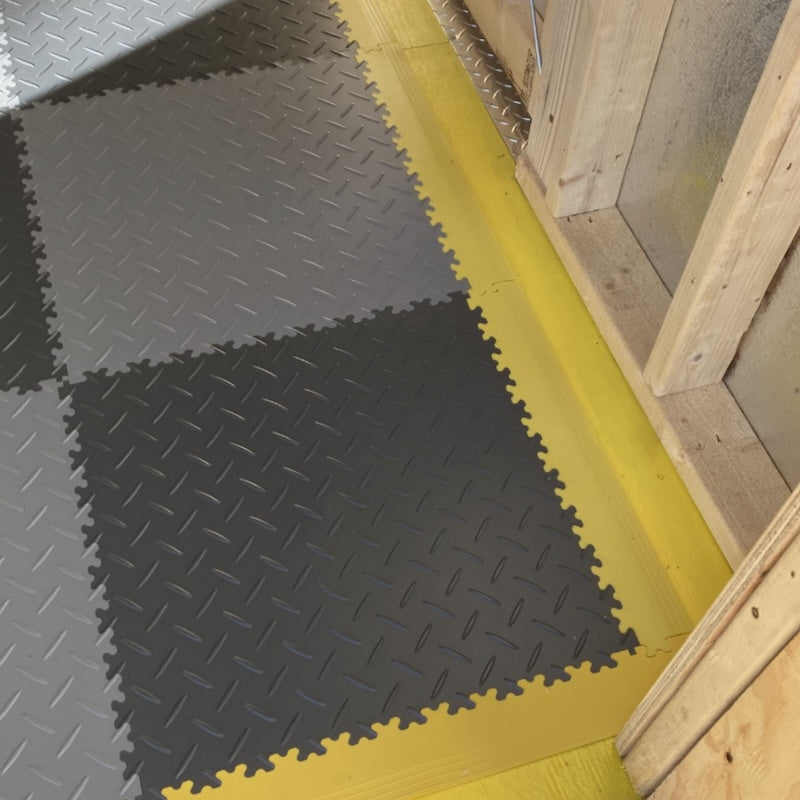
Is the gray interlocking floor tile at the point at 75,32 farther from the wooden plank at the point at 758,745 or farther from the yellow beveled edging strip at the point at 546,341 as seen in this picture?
the wooden plank at the point at 758,745

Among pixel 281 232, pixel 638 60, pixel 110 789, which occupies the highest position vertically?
pixel 638 60

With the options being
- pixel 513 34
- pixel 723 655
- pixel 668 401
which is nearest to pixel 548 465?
pixel 668 401

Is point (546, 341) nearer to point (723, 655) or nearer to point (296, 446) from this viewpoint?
point (296, 446)

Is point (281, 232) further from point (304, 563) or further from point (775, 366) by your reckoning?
point (775, 366)

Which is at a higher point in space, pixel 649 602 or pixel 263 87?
pixel 263 87

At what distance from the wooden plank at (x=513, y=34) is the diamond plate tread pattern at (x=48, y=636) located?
2.09 meters

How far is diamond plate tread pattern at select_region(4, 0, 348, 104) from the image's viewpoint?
401 cm

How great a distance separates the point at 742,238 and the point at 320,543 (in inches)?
54.6

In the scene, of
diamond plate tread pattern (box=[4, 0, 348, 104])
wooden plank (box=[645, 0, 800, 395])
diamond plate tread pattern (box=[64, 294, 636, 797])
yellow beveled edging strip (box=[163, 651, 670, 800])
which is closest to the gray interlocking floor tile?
diamond plate tread pattern (box=[4, 0, 348, 104])

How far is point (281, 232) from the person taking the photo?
3.61 meters

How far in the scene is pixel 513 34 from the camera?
393 cm

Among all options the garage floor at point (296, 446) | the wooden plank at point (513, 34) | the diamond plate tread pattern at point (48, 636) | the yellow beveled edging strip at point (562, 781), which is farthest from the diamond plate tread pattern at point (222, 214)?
the yellow beveled edging strip at point (562, 781)

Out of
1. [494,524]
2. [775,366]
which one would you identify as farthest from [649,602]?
[775,366]

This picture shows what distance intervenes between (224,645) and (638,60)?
2.06 metres
